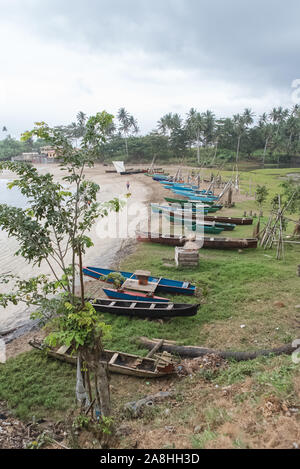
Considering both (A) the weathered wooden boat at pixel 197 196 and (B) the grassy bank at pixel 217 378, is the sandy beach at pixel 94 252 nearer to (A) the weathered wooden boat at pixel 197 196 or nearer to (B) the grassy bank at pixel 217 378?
(B) the grassy bank at pixel 217 378

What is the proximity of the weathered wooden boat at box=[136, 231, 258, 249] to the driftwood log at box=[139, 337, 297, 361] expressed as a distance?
985cm

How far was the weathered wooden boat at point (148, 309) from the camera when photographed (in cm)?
1035

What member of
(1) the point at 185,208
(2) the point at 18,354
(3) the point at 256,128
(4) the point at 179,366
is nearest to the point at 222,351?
(4) the point at 179,366

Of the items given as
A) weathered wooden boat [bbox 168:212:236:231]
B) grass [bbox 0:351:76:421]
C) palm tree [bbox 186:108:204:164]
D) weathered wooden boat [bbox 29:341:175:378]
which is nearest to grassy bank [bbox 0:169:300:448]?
grass [bbox 0:351:76:421]

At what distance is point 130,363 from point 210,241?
1098 cm

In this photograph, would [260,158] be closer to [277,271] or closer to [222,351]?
[277,271]

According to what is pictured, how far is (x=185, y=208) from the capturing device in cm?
2597

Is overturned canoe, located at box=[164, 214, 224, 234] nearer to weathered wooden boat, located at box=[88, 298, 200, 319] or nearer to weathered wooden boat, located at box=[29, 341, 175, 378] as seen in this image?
weathered wooden boat, located at box=[88, 298, 200, 319]

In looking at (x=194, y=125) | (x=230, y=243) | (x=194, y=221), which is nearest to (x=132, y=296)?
(x=230, y=243)

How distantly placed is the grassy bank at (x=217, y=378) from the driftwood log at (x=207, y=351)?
30 cm

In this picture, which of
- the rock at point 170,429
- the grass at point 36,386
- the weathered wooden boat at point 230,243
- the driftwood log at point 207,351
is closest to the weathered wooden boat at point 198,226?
the weathered wooden boat at point 230,243

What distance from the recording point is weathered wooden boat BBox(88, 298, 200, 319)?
10.4 m
